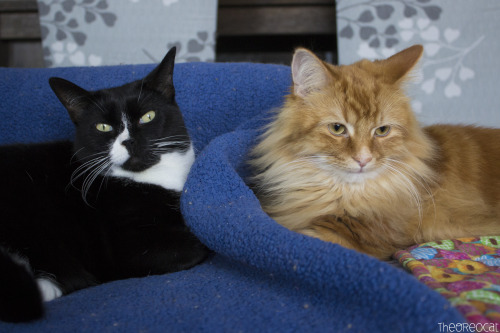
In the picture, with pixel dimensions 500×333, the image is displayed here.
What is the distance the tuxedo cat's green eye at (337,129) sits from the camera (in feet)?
4.28

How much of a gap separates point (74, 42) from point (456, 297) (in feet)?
7.58

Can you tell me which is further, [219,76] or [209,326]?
[219,76]

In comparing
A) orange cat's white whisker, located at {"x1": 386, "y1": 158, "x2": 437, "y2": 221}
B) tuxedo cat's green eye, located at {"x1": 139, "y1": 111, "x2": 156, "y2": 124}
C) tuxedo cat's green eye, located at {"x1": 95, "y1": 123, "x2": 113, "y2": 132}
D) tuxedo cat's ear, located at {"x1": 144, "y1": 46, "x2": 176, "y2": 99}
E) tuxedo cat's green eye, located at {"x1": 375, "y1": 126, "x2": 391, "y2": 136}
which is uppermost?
tuxedo cat's ear, located at {"x1": 144, "y1": 46, "x2": 176, "y2": 99}

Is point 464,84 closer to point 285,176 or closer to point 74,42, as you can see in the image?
point 285,176

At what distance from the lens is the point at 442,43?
A: 2.25 m

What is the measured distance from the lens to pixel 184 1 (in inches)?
87.4

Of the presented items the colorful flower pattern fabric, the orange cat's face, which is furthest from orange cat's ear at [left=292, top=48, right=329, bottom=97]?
the colorful flower pattern fabric

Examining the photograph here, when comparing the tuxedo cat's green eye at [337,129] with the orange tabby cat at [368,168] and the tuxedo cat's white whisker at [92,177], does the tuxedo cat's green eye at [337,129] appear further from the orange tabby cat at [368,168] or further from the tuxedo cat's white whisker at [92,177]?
the tuxedo cat's white whisker at [92,177]

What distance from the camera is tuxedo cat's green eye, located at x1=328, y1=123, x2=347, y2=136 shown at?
4.28ft

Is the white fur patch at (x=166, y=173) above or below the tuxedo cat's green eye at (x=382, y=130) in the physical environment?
below

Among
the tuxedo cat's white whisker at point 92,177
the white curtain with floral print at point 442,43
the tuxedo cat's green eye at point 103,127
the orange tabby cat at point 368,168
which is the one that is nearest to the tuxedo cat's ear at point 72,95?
the tuxedo cat's green eye at point 103,127

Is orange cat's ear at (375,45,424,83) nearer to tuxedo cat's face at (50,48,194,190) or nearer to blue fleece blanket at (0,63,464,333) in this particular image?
blue fleece blanket at (0,63,464,333)

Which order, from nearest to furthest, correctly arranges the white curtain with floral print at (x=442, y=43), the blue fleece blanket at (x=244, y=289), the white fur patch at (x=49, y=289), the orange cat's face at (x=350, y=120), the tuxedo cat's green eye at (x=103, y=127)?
the blue fleece blanket at (x=244, y=289) < the white fur patch at (x=49, y=289) < the orange cat's face at (x=350, y=120) < the tuxedo cat's green eye at (x=103, y=127) < the white curtain with floral print at (x=442, y=43)

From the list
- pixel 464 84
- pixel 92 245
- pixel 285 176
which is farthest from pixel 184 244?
pixel 464 84
